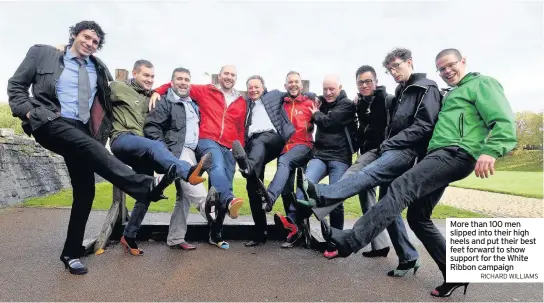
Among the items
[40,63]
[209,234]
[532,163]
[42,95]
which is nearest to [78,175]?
[42,95]

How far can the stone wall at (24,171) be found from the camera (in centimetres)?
895

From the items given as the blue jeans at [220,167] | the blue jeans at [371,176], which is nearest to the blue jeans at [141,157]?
the blue jeans at [220,167]

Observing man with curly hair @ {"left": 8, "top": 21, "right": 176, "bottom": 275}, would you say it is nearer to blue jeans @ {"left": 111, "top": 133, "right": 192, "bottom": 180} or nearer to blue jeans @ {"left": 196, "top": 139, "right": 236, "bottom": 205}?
blue jeans @ {"left": 111, "top": 133, "right": 192, "bottom": 180}

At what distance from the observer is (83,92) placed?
421 cm

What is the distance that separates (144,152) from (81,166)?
66cm

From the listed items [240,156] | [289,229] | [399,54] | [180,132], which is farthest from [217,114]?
[399,54]

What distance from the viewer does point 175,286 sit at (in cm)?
372

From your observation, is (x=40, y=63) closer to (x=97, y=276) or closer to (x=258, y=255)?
(x=97, y=276)

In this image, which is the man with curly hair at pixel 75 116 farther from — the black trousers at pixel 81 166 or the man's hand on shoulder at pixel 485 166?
the man's hand on shoulder at pixel 485 166

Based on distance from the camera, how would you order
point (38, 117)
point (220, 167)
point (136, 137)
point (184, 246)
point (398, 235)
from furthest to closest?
1. point (184, 246)
2. point (220, 167)
3. point (136, 137)
4. point (398, 235)
5. point (38, 117)

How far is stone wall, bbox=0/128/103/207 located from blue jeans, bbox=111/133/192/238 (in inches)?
214

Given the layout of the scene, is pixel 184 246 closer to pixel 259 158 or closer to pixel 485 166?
pixel 259 158

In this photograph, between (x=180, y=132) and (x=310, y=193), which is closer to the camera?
(x=310, y=193)

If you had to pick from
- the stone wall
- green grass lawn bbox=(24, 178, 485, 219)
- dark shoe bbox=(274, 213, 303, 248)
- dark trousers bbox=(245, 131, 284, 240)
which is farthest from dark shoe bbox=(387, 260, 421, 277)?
the stone wall
